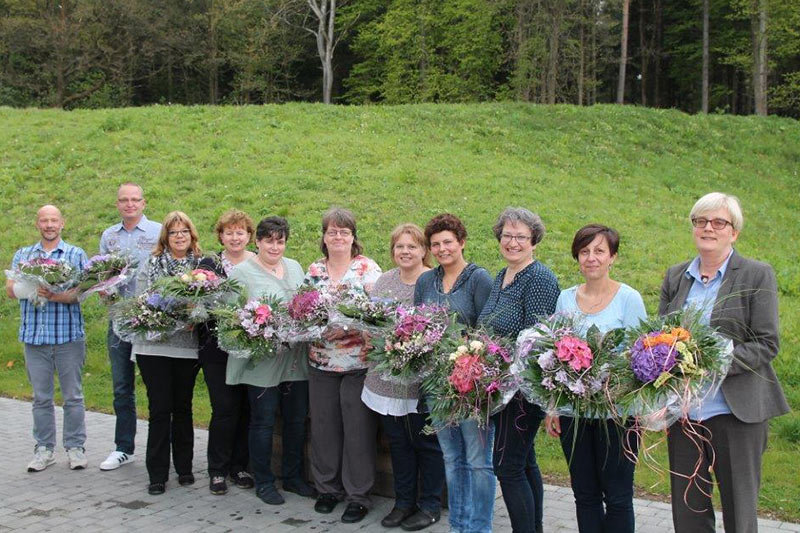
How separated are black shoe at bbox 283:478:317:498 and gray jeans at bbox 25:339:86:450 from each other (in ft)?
6.38

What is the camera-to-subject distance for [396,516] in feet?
17.7

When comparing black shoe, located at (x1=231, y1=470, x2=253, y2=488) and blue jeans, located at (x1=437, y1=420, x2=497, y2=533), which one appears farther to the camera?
black shoe, located at (x1=231, y1=470, x2=253, y2=488)

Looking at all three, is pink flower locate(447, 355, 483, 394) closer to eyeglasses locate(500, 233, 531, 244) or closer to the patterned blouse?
eyeglasses locate(500, 233, 531, 244)

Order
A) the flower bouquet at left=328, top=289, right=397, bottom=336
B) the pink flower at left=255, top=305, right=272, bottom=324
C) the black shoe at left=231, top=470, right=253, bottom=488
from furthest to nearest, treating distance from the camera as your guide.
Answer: the black shoe at left=231, top=470, right=253, bottom=488 < the pink flower at left=255, top=305, right=272, bottom=324 < the flower bouquet at left=328, top=289, right=397, bottom=336

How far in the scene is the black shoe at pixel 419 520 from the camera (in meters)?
5.32

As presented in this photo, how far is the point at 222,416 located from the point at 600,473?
119 inches

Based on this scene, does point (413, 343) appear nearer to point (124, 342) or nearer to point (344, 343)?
point (344, 343)

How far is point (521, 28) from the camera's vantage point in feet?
112

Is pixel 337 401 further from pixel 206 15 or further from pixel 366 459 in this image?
pixel 206 15

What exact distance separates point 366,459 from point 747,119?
2318 cm

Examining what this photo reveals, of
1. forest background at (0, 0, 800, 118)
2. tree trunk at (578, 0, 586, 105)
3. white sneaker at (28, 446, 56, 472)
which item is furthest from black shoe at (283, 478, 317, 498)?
forest background at (0, 0, 800, 118)

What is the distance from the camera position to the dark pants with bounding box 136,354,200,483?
6102 mm

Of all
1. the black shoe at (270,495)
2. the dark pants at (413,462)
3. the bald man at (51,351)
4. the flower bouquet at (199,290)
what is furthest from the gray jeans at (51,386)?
the dark pants at (413,462)

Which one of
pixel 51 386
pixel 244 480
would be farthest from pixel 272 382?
pixel 51 386
